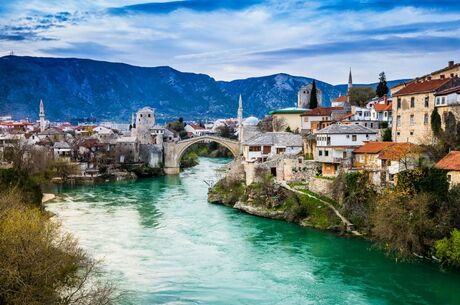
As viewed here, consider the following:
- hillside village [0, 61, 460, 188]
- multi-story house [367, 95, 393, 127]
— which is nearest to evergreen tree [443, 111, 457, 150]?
hillside village [0, 61, 460, 188]

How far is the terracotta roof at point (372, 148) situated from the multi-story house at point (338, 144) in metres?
0.85

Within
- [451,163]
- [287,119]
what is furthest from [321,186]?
[287,119]

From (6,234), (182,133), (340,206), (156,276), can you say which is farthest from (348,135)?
(182,133)

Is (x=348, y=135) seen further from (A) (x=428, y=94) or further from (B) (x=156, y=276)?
(B) (x=156, y=276)

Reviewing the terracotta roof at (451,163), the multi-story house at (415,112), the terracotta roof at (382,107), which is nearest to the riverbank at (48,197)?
the multi-story house at (415,112)

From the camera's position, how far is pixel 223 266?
20.0 m

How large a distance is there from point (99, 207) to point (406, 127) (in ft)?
63.0

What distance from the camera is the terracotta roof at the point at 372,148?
27000 millimetres

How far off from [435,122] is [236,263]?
13.5 m

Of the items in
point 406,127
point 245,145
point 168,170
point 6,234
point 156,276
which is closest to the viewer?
point 6,234

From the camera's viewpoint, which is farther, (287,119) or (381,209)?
(287,119)

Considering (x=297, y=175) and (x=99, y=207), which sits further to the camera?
(x=99, y=207)

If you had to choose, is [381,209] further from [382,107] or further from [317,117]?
[317,117]

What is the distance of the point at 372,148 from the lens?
27578 mm
